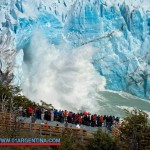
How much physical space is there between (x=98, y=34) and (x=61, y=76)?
5471 millimetres

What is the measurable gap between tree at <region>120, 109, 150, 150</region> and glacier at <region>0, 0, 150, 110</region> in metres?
24.3

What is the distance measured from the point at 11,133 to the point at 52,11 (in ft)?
91.0

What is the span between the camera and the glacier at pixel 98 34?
38406mm

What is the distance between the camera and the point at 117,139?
520 inches

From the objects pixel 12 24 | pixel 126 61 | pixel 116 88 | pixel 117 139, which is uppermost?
pixel 12 24

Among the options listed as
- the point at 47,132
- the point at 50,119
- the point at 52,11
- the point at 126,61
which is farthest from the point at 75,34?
the point at 47,132

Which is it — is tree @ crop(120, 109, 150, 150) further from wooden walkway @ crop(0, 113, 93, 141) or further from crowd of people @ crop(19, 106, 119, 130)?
crowd of people @ crop(19, 106, 119, 130)

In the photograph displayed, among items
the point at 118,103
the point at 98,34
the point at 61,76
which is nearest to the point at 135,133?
the point at 118,103

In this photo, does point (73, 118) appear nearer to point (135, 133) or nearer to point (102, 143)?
point (102, 143)

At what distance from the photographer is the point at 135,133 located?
40.5 ft

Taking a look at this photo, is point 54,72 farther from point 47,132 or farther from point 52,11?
point 47,132

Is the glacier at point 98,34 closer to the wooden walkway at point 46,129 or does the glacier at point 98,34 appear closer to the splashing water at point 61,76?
the splashing water at point 61,76

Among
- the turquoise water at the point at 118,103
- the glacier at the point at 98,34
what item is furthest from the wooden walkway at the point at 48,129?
the glacier at the point at 98,34

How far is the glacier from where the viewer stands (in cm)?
3841
